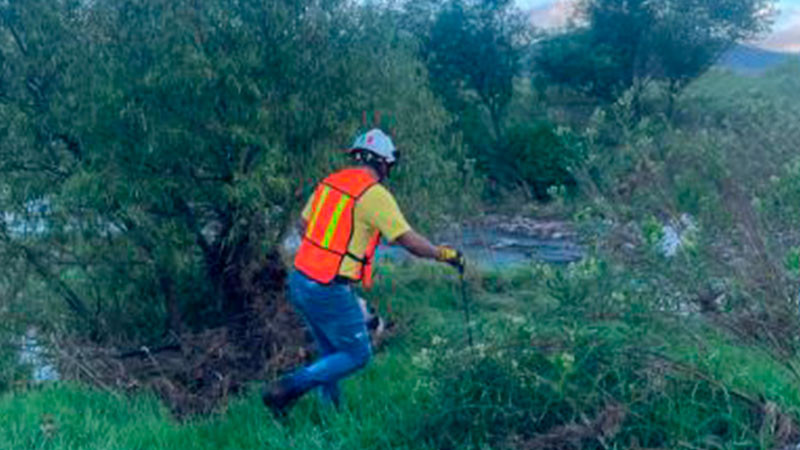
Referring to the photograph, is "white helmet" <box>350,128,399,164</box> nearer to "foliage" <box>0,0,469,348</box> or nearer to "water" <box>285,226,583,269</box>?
"water" <box>285,226,583,269</box>

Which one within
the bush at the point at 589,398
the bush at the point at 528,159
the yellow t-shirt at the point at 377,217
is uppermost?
the yellow t-shirt at the point at 377,217

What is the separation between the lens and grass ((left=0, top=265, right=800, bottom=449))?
5.57 m

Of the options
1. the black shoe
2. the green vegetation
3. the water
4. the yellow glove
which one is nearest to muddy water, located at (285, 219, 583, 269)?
the water

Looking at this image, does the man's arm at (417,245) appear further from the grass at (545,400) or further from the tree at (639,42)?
the tree at (639,42)

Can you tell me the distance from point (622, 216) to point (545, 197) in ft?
75.6

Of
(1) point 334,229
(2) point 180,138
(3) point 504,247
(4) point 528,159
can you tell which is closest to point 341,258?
(1) point 334,229

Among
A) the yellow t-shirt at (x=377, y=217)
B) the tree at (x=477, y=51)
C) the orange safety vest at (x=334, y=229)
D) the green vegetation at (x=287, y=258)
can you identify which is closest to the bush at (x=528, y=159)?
the tree at (x=477, y=51)

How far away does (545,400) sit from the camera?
5.84 metres

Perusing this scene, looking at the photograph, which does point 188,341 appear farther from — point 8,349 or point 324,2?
point 324,2

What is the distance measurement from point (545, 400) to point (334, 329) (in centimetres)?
166

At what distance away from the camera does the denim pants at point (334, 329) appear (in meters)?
6.90

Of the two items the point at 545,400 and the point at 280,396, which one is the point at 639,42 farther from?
the point at 545,400

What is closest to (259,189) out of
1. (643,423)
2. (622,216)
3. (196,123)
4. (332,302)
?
(196,123)

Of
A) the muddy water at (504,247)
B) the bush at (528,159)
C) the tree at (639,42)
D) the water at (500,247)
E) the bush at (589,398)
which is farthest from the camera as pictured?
the tree at (639,42)
